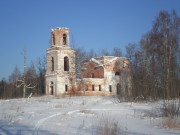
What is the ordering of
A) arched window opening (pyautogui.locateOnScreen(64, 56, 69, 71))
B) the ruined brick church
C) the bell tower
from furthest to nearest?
arched window opening (pyautogui.locateOnScreen(64, 56, 69, 71)) → the ruined brick church → the bell tower

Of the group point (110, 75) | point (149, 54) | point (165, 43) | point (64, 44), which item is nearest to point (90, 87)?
point (110, 75)

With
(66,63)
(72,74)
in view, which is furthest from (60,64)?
(72,74)

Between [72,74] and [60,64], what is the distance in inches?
90.9

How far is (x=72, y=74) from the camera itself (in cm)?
4703

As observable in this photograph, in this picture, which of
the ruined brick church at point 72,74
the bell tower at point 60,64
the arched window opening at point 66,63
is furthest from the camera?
the arched window opening at point 66,63

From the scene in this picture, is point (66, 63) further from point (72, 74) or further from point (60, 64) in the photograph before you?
point (72, 74)

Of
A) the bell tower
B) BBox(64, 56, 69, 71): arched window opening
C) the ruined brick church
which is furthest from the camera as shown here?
BBox(64, 56, 69, 71): arched window opening

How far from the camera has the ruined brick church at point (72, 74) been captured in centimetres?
4584

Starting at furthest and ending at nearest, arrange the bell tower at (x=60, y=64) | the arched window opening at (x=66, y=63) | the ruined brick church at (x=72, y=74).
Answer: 1. the arched window opening at (x=66, y=63)
2. the ruined brick church at (x=72, y=74)
3. the bell tower at (x=60, y=64)

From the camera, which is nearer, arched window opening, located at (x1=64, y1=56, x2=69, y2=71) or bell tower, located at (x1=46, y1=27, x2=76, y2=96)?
bell tower, located at (x1=46, y1=27, x2=76, y2=96)

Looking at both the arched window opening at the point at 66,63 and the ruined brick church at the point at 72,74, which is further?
the arched window opening at the point at 66,63

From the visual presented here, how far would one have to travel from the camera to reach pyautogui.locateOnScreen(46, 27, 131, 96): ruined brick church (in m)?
45.8

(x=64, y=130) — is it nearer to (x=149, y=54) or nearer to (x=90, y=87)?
(x=149, y=54)

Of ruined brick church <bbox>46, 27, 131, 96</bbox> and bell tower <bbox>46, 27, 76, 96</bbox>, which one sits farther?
ruined brick church <bbox>46, 27, 131, 96</bbox>
